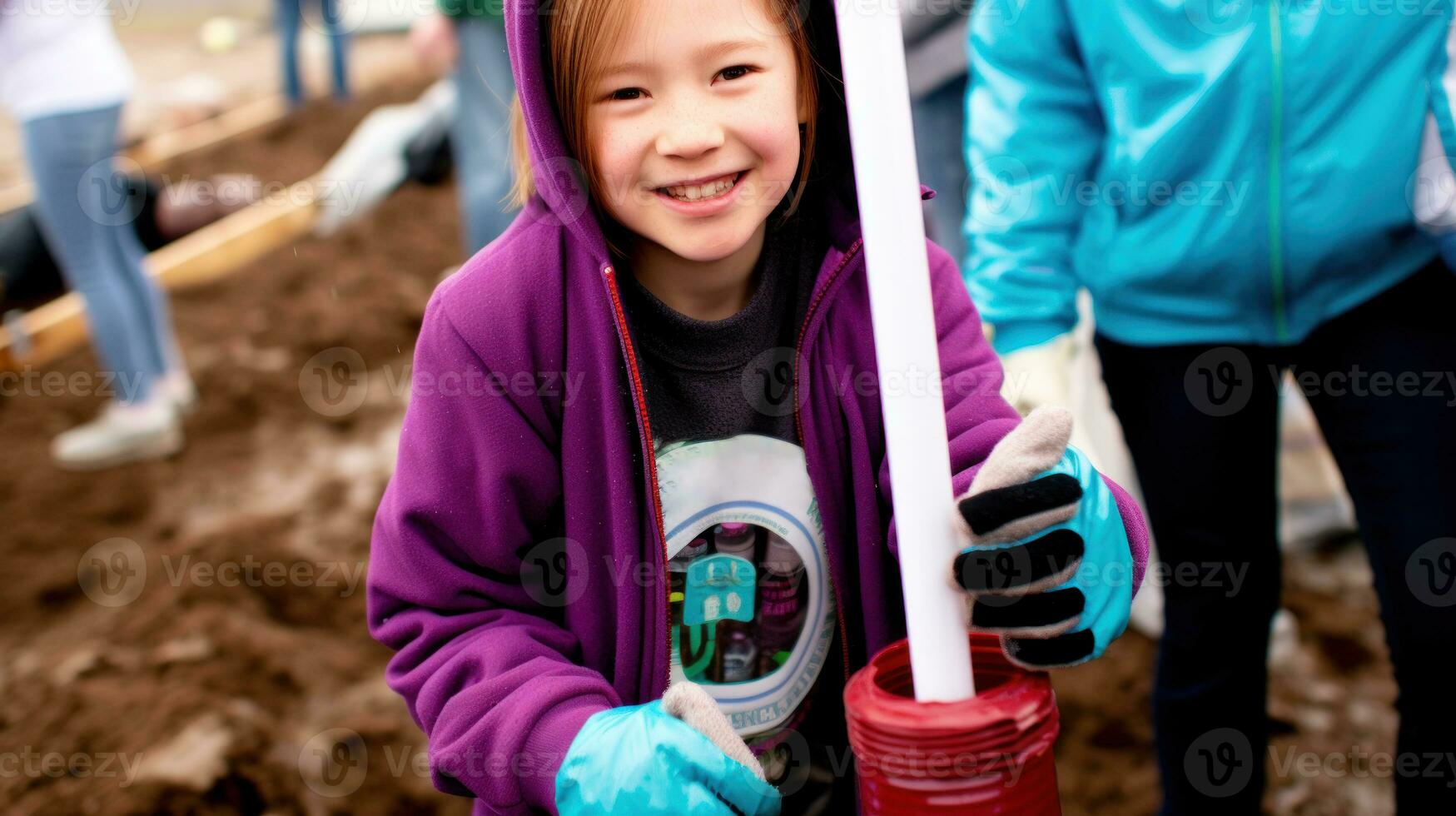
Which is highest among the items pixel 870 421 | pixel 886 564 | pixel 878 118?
pixel 878 118

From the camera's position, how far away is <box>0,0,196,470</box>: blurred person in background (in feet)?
12.3

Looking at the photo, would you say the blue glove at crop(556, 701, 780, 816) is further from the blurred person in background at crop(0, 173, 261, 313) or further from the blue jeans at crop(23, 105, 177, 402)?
the blurred person in background at crop(0, 173, 261, 313)

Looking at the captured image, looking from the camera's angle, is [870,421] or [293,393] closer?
[870,421]

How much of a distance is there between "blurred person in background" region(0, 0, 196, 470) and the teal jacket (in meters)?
3.01

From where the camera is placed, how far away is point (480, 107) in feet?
12.3

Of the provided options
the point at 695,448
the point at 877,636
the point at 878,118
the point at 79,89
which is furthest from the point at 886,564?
the point at 79,89

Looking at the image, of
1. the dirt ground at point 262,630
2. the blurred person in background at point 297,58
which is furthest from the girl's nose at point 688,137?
the blurred person in background at point 297,58

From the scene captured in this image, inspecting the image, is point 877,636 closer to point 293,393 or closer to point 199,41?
point 293,393

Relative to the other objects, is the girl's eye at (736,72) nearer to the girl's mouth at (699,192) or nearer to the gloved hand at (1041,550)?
the girl's mouth at (699,192)

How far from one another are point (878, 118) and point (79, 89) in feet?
11.4

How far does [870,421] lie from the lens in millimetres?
1390

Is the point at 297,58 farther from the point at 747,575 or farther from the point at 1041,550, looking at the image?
the point at 1041,550

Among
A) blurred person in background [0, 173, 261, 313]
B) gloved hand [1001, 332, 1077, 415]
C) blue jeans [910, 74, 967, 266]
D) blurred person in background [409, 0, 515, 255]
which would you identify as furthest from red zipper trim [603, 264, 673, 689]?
blurred person in background [0, 173, 261, 313]

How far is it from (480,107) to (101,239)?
125 cm
